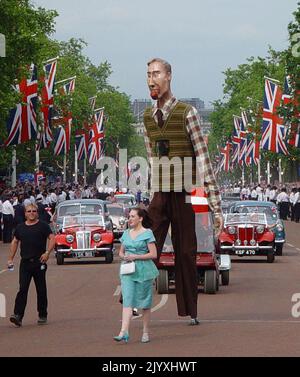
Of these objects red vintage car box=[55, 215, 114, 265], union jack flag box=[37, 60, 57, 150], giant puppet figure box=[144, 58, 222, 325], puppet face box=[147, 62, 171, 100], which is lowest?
red vintage car box=[55, 215, 114, 265]

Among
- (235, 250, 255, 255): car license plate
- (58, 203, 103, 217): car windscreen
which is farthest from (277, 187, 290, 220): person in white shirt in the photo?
(235, 250, 255, 255): car license plate

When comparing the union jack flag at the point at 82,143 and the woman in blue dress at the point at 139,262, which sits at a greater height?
the union jack flag at the point at 82,143

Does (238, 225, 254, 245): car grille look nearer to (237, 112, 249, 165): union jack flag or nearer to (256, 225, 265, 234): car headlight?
(256, 225, 265, 234): car headlight

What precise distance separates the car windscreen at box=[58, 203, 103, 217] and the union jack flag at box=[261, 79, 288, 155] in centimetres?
3642

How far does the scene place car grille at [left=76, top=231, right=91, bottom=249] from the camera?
34.5 m

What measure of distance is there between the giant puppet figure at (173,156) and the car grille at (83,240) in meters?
18.9

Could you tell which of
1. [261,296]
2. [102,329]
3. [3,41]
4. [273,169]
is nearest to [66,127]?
[3,41]

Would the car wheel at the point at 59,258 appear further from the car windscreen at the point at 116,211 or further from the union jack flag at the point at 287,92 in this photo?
the union jack flag at the point at 287,92

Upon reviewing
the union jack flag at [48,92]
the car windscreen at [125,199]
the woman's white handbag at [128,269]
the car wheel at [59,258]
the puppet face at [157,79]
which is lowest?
the car wheel at [59,258]

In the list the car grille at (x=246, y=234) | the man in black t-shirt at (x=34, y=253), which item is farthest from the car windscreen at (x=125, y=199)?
the man in black t-shirt at (x=34, y=253)

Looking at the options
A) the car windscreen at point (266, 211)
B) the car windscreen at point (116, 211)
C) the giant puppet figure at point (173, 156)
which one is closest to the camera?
the giant puppet figure at point (173, 156)

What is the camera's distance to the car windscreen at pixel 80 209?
3728 cm

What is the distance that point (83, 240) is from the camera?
3453 centimetres
